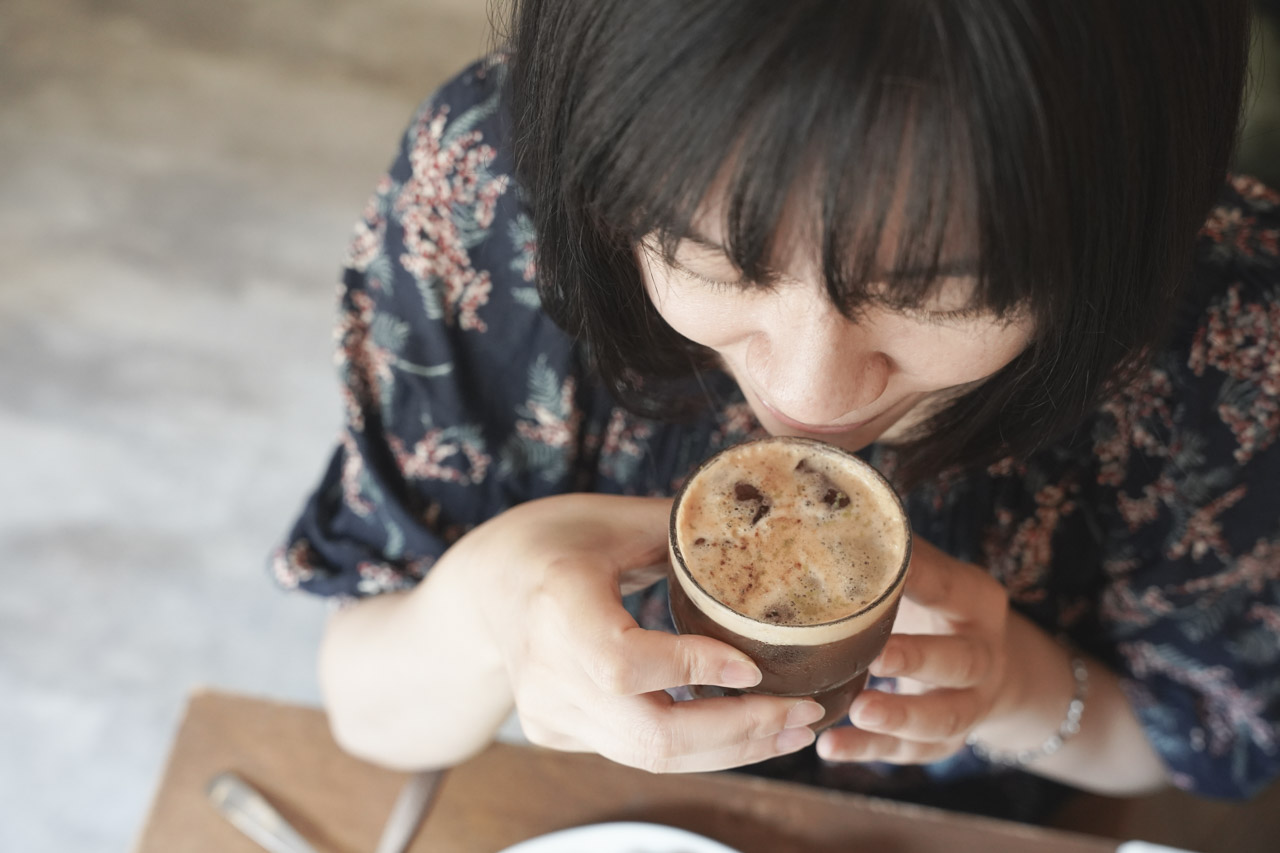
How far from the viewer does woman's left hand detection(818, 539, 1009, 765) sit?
3.76 feet

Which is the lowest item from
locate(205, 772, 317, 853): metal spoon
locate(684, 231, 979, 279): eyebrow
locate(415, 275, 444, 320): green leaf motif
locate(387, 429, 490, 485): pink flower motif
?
locate(205, 772, 317, 853): metal spoon

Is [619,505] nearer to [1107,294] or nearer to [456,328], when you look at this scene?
[456,328]

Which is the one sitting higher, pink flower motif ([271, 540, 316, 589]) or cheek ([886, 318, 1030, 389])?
cheek ([886, 318, 1030, 389])

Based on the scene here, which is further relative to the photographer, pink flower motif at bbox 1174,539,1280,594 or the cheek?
pink flower motif at bbox 1174,539,1280,594

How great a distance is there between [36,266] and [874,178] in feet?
11.7

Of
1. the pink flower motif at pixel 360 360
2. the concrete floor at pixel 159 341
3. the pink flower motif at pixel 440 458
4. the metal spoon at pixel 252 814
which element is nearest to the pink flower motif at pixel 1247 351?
the pink flower motif at pixel 440 458

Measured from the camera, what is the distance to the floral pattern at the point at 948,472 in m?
1.39

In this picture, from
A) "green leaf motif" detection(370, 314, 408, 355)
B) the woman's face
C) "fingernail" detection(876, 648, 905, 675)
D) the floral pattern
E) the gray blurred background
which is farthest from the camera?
the gray blurred background

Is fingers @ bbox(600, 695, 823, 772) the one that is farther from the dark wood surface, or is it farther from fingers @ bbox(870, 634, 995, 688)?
the dark wood surface

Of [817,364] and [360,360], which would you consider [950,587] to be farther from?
[360,360]

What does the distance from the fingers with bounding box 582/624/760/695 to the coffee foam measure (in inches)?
1.2

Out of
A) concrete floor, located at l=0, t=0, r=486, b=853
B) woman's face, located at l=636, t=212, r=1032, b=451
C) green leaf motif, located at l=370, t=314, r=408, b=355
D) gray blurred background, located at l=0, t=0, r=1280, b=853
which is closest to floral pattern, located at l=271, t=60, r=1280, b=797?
green leaf motif, located at l=370, t=314, r=408, b=355

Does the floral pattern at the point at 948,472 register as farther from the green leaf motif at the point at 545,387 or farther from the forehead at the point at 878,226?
the forehead at the point at 878,226

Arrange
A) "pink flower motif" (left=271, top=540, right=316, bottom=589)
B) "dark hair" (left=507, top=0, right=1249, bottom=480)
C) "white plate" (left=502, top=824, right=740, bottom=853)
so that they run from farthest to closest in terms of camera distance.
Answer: "pink flower motif" (left=271, top=540, right=316, bottom=589) → "white plate" (left=502, top=824, right=740, bottom=853) → "dark hair" (left=507, top=0, right=1249, bottom=480)
